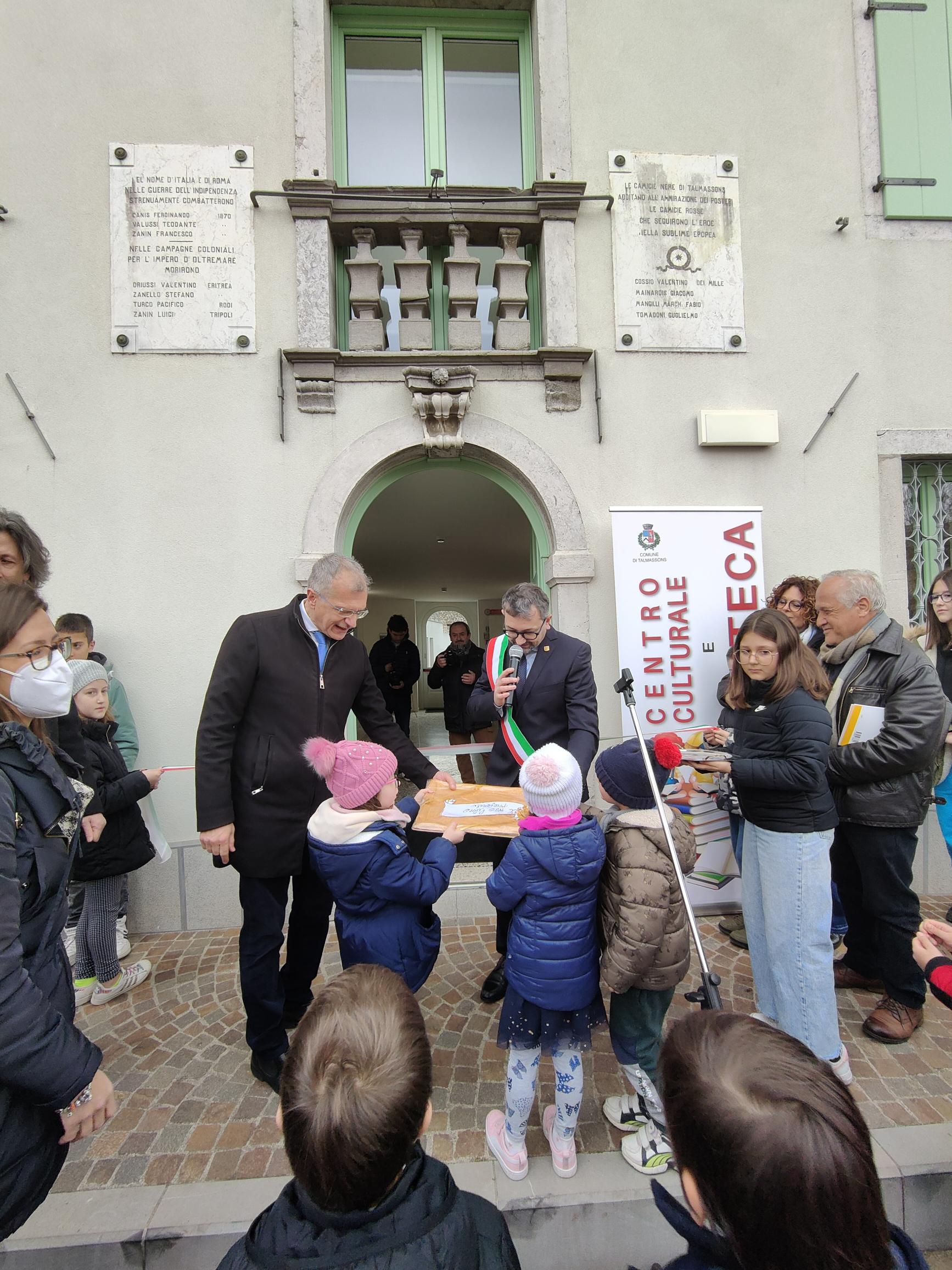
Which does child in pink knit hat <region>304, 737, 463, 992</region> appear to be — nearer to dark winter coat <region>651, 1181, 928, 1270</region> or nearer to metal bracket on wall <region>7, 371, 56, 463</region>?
dark winter coat <region>651, 1181, 928, 1270</region>

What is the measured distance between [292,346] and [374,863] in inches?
145

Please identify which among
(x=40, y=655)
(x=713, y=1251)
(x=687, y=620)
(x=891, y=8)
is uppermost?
(x=891, y=8)

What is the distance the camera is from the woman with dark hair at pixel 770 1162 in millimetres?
817

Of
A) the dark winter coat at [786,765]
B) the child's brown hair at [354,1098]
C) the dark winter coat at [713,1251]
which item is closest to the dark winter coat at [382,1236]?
the child's brown hair at [354,1098]

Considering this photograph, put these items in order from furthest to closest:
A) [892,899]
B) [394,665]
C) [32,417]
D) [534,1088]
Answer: [394,665], [32,417], [892,899], [534,1088]

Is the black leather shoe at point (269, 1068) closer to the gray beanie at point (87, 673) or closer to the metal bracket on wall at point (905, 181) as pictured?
the gray beanie at point (87, 673)

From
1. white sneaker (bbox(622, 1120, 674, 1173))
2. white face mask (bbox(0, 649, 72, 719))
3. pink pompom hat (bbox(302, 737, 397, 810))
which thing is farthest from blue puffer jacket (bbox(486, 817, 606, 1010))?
white face mask (bbox(0, 649, 72, 719))

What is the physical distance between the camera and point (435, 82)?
4609 mm

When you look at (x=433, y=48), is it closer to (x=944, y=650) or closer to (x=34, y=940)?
(x=944, y=650)

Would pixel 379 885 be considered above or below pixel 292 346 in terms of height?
below

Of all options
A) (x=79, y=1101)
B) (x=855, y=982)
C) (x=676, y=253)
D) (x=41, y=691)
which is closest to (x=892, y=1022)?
(x=855, y=982)

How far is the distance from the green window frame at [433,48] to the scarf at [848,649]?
13.1 feet

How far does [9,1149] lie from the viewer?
1.34m

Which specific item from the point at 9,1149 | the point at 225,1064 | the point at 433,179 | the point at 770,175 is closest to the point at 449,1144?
the point at 225,1064
